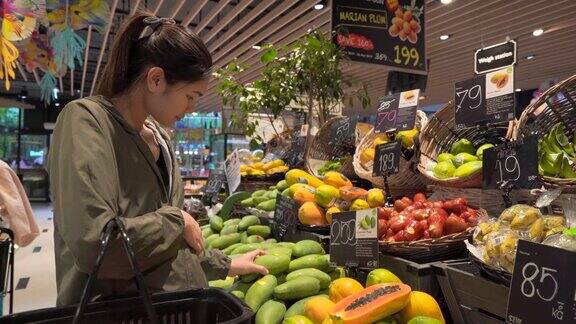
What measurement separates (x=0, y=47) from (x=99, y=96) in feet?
10.6

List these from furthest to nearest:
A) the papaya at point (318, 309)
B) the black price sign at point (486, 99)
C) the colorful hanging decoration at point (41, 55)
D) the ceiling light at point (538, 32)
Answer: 1. the ceiling light at point (538, 32)
2. the colorful hanging decoration at point (41, 55)
3. the black price sign at point (486, 99)
4. the papaya at point (318, 309)

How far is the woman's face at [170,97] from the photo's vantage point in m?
1.13

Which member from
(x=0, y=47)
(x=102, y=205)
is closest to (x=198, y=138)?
(x=0, y=47)

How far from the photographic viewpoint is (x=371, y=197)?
1.88m

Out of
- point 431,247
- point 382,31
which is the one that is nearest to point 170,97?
point 431,247

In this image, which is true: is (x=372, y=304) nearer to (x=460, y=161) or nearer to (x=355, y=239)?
(x=355, y=239)


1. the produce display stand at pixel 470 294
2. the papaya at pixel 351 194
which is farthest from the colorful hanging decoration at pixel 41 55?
the produce display stand at pixel 470 294

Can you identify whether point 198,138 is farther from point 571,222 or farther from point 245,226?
point 571,222

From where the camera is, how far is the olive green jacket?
93 cm

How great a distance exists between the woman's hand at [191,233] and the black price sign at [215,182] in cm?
216

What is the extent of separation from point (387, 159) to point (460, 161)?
298mm

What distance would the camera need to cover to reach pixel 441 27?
694 centimetres

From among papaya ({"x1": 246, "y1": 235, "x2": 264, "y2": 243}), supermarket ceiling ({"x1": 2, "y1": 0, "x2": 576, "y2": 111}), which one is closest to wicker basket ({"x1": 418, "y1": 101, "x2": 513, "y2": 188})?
papaya ({"x1": 246, "y1": 235, "x2": 264, "y2": 243})

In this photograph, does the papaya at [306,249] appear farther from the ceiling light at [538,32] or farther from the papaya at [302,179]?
the ceiling light at [538,32]
